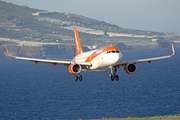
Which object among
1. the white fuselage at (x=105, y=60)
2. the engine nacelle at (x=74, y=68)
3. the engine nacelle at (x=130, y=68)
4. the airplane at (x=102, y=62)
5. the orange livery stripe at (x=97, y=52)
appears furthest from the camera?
the engine nacelle at (x=130, y=68)

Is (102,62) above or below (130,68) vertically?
above

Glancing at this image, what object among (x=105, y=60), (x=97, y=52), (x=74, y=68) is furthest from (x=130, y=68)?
(x=74, y=68)

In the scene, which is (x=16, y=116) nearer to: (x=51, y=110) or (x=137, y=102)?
(x=51, y=110)

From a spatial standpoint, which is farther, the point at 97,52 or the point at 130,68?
the point at 130,68

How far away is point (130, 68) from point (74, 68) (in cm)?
1166

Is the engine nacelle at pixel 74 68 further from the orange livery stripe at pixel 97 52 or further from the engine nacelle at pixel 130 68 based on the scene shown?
the engine nacelle at pixel 130 68

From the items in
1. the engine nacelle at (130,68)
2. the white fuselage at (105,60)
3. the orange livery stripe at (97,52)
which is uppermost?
the orange livery stripe at (97,52)

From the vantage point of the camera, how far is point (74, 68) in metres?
58.4

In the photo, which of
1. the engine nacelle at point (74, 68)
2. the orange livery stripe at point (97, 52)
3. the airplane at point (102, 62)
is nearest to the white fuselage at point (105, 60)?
the airplane at point (102, 62)

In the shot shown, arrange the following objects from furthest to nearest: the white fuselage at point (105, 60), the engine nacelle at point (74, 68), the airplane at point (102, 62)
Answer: the engine nacelle at point (74, 68) < the airplane at point (102, 62) < the white fuselage at point (105, 60)

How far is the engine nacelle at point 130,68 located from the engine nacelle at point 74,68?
31.1ft

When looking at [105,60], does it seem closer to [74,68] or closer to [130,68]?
[130,68]

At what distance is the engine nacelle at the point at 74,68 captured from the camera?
57.9m

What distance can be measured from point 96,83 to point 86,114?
84.2m
